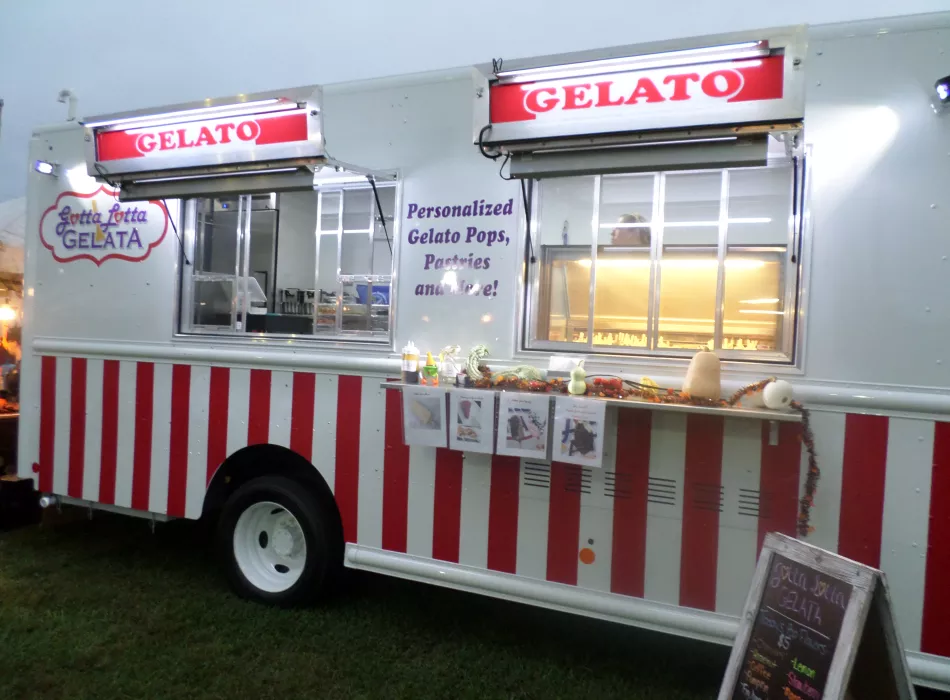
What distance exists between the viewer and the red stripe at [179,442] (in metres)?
4.36

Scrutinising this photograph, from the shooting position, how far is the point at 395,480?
383cm

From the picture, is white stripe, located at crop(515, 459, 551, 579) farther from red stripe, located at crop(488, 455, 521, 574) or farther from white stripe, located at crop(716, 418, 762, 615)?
white stripe, located at crop(716, 418, 762, 615)

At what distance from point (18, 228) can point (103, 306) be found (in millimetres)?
4344

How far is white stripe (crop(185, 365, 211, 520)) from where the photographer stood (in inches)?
169

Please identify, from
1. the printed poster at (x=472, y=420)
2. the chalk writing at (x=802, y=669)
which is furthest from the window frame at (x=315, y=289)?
the chalk writing at (x=802, y=669)

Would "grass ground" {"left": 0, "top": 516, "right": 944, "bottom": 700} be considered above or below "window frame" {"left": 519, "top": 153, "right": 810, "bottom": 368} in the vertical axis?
below

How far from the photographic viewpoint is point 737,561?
3166 mm

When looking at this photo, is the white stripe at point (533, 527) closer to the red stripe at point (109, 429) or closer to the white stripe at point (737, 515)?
the white stripe at point (737, 515)

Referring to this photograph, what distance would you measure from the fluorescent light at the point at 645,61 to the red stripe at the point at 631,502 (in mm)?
1593

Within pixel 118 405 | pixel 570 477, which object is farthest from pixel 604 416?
pixel 118 405

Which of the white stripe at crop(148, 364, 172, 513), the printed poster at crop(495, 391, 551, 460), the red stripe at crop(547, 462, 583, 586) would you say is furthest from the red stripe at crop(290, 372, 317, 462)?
the red stripe at crop(547, 462, 583, 586)

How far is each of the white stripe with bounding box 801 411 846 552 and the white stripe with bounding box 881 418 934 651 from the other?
0.19 metres

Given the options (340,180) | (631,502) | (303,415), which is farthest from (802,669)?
(340,180)

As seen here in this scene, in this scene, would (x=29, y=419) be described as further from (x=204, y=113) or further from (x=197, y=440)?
(x=204, y=113)
